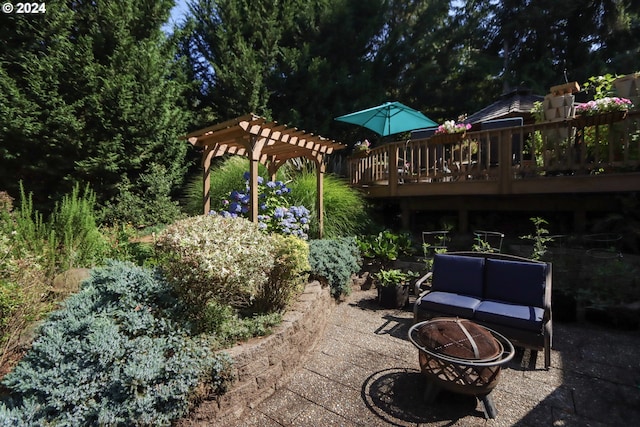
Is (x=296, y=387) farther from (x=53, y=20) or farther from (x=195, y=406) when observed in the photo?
(x=53, y=20)

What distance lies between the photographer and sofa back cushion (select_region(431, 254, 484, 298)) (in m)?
3.40

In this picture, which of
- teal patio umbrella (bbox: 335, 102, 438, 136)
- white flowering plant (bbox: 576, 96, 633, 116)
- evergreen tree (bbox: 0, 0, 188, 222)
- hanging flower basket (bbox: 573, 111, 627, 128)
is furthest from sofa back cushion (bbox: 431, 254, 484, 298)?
evergreen tree (bbox: 0, 0, 188, 222)

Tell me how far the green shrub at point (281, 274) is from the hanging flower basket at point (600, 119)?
4349 millimetres

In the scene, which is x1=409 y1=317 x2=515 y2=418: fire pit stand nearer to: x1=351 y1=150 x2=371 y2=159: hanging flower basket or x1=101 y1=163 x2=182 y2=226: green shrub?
x1=351 y1=150 x2=371 y2=159: hanging flower basket

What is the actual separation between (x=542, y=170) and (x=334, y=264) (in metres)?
3.40

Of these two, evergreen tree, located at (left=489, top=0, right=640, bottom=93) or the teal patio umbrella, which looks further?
evergreen tree, located at (left=489, top=0, right=640, bottom=93)

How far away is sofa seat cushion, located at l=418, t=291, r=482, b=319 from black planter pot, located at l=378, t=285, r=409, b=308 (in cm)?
81

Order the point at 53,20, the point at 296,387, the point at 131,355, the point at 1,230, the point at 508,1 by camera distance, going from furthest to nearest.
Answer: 1. the point at 508,1
2. the point at 53,20
3. the point at 1,230
4. the point at 296,387
5. the point at 131,355

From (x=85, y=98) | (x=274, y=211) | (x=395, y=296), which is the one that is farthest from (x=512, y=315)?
(x=85, y=98)

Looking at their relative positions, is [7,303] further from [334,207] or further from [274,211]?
[334,207]

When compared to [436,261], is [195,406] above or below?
below

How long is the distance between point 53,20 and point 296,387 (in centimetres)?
688

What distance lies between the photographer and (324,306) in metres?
3.78

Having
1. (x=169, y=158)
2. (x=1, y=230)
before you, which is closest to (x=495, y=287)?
(x=1, y=230)
